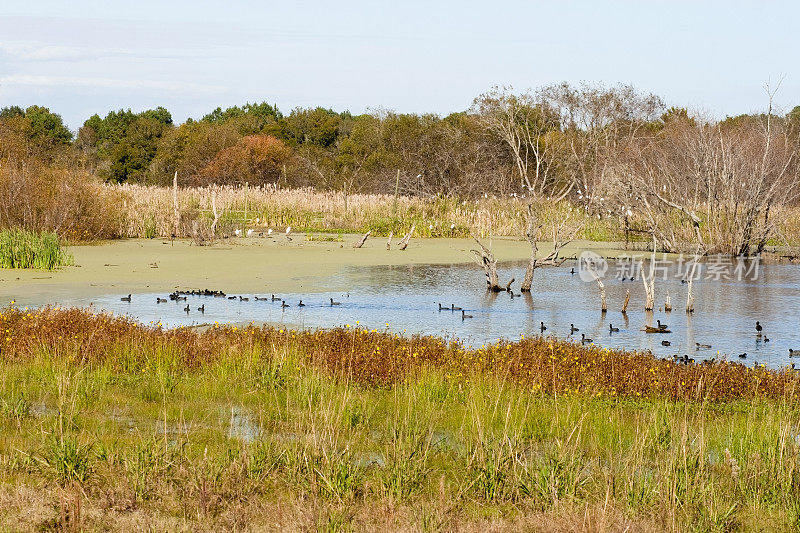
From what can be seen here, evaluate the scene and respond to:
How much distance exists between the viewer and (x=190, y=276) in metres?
23.0

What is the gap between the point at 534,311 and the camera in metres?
18.4

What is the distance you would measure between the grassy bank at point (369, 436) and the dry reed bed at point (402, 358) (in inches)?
1.4

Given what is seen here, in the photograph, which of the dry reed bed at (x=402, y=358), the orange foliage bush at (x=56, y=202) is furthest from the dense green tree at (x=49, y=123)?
the dry reed bed at (x=402, y=358)

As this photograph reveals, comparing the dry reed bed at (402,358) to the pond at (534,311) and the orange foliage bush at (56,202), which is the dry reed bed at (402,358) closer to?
the pond at (534,311)

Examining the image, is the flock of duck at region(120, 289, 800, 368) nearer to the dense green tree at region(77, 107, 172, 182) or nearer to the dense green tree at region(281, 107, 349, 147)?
the dense green tree at region(77, 107, 172, 182)

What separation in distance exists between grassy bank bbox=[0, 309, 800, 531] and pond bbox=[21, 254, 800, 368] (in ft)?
9.07

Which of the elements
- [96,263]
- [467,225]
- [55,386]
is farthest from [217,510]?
[467,225]

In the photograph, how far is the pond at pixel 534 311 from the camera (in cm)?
1497

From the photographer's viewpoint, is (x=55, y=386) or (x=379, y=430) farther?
(x=55, y=386)

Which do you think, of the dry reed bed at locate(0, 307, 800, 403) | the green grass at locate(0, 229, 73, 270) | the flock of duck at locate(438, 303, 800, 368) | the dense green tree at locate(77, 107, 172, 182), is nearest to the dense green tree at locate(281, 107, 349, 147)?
the dense green tree at locate(77, 107, 172, 182)

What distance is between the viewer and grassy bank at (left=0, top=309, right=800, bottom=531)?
6.05 meters

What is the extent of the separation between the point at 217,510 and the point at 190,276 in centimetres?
1736

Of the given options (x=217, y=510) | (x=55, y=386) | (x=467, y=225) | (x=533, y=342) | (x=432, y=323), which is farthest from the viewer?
(x=467, y=225)

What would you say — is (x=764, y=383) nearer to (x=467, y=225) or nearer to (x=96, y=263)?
(x=96, y=263)
